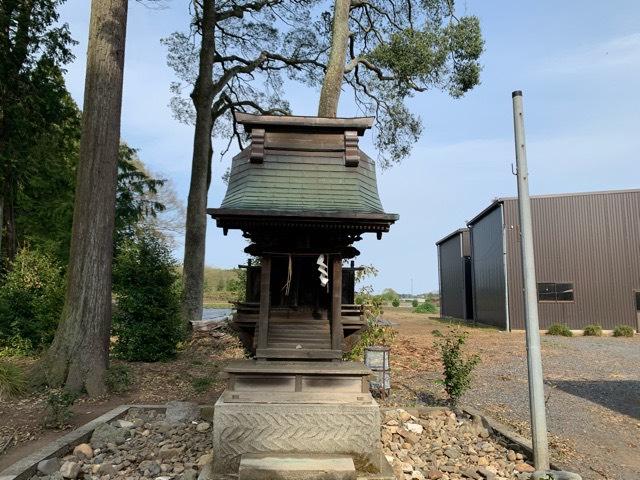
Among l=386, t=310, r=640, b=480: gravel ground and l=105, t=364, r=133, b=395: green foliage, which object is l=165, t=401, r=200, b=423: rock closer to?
l=105, t=364, r=133, b=395: green foliage

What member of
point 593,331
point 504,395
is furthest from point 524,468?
point 593,331

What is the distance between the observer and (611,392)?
28.8 feet

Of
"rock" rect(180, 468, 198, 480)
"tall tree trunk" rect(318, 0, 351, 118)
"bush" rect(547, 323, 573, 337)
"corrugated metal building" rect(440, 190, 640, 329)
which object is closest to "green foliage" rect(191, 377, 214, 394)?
"rock" rect(180, 468, 198, 480)

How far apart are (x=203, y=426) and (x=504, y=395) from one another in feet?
18.4

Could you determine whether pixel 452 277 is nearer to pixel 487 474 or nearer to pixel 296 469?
pixel 487 474

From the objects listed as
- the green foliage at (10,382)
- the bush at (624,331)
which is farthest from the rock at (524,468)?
the bush at (624,331)

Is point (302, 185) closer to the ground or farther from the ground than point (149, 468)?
farther from the ground

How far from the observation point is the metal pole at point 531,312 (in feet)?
16.4

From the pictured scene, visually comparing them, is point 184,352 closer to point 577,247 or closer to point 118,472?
point 118,472

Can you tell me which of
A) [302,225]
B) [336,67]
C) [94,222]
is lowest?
[302,225]

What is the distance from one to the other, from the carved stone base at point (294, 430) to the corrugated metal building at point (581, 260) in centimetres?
1816

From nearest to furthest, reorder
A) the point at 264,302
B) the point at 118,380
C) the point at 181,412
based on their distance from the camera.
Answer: the point at 264,302, the point at 181,412, the point at 118,380

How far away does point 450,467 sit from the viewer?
5047 millimetres

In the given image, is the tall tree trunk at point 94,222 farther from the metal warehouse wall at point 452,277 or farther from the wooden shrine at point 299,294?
the metal warehouse wall at point 452,277
